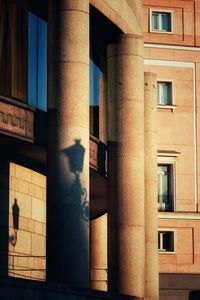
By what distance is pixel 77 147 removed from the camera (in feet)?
117

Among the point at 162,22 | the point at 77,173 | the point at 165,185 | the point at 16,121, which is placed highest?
the point at 162,22

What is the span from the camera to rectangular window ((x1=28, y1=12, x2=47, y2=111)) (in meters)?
38.4

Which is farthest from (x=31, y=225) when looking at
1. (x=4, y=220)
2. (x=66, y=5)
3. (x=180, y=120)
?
(x=180, y=120)

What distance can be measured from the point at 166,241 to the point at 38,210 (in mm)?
18199

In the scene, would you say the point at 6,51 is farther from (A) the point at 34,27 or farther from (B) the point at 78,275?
(B) the point at 78,275

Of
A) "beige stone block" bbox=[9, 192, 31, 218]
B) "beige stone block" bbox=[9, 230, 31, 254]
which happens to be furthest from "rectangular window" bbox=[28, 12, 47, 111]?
"beige stone block" bbox=[9, 230, 31, 254]

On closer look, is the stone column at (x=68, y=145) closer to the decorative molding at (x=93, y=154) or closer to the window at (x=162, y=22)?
the decorative molding at (x=93, y=154)

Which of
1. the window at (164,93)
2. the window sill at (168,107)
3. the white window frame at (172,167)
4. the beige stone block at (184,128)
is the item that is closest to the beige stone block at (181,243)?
the white window frame at (172,167)

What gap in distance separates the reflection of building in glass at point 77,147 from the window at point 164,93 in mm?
11025

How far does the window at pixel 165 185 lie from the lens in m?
59.1

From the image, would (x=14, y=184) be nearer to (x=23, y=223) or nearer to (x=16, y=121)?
(x=23, y=223)

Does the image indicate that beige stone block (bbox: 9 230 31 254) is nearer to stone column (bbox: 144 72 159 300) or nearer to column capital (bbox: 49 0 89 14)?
stone column (bbox: 144 72 159 300)

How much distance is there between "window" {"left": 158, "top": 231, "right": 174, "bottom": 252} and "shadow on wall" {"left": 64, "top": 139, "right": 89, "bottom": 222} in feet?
76.6

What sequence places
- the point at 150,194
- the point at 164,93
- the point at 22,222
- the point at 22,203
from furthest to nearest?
the point at 164,93
the point at 150,194
the point at 22,203
the point at 22,222
